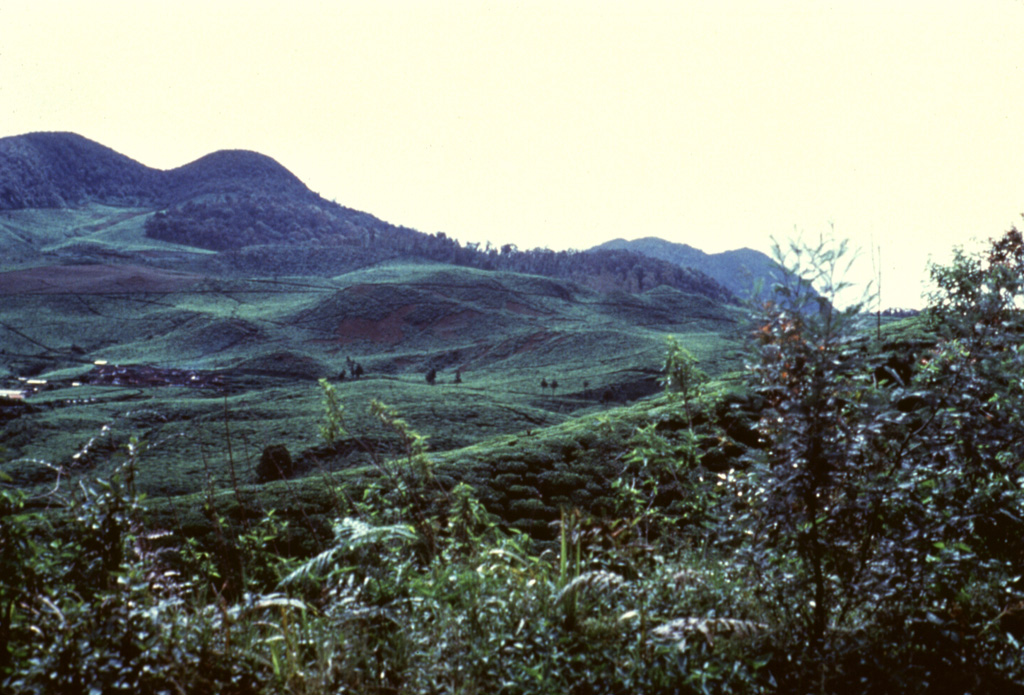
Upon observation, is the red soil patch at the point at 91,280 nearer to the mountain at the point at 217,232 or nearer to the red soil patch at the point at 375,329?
Answer: the mountain at the point at 217,232

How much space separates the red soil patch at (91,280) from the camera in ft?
289

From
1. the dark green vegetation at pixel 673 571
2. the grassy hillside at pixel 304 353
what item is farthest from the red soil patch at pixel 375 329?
the dark green vegetation at pixel 673 571

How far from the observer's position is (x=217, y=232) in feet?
470

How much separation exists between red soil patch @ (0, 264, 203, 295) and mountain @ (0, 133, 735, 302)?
28.2 ft

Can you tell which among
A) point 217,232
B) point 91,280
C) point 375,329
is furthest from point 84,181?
point 375,329

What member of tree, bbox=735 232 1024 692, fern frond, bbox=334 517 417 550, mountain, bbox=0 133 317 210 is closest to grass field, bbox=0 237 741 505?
fern frond, bbox=334 517 417 550

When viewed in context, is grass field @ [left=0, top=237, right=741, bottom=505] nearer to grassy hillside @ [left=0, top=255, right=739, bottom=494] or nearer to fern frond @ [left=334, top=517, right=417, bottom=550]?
grassy hillside @ [left=0, top=255, right=739, bottom=494]

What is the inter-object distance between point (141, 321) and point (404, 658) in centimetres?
8748

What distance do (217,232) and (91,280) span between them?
171 ft

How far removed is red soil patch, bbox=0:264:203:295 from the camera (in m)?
88.2

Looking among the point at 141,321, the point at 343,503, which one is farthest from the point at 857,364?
the point at 141,321

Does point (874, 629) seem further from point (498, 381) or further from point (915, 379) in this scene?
point (498, 381)

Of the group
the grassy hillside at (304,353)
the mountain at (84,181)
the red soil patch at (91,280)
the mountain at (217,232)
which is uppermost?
the mountain at (84,181)

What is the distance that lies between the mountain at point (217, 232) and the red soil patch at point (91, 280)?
858cm
